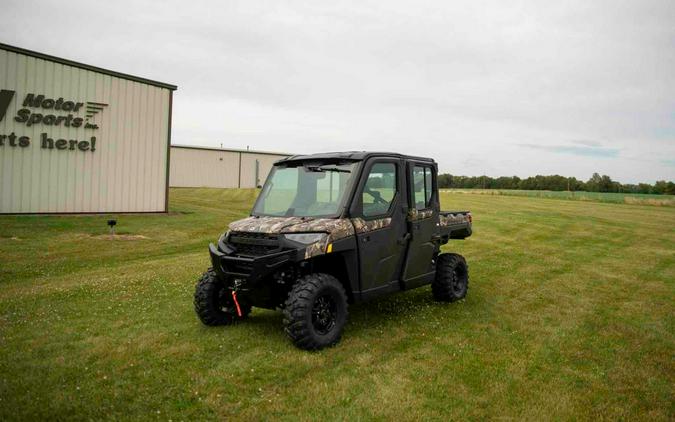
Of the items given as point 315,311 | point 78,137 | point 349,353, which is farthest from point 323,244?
point 78,137

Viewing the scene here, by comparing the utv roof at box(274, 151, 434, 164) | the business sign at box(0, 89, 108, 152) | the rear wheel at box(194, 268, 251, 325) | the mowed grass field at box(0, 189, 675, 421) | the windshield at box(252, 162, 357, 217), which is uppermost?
the business sign at box(0, 89, 108, 152)

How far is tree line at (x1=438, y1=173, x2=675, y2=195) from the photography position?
243 feet

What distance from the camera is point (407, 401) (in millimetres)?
4613

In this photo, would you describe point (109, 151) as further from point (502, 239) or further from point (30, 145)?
point (502, 239)

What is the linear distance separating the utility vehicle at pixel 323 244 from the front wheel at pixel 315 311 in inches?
0.5

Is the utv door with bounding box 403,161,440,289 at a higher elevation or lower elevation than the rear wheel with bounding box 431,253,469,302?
higher

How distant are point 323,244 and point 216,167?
146 ft

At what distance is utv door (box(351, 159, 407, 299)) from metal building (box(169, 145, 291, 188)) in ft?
133

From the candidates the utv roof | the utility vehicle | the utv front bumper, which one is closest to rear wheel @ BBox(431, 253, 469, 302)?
the utility vehicle

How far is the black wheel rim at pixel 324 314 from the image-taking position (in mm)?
5898

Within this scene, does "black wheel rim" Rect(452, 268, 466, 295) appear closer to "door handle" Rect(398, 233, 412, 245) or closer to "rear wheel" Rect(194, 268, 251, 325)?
"door handle" Rect(398, 233, 412, 245)

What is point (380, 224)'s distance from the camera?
6633mm

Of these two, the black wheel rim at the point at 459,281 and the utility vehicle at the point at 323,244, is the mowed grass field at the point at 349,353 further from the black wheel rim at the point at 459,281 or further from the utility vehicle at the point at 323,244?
the utility vehicle at the point at 323,244

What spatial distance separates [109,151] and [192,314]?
1527cm
